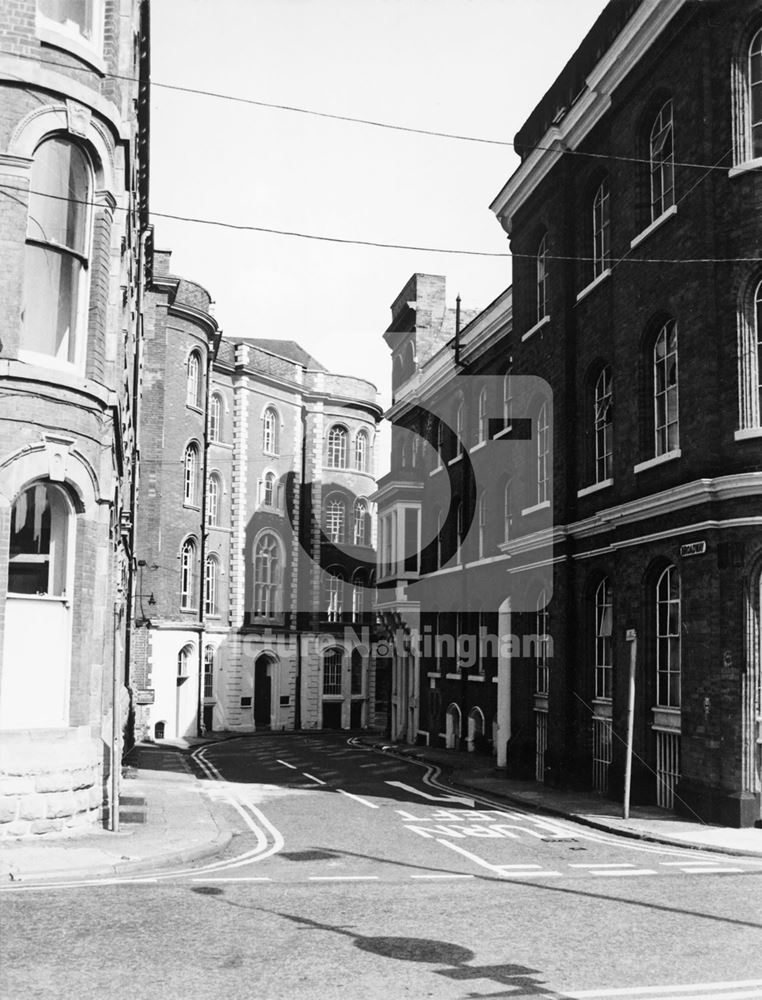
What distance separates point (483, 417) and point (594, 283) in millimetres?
10907

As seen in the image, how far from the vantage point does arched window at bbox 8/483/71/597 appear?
14.2 meters

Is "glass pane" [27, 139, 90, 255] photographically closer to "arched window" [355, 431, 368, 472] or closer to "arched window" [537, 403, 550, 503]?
"arched window" [537, 403, 550, 503]

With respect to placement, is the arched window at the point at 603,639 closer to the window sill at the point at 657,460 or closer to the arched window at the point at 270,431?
the window sill at the point at 657,460

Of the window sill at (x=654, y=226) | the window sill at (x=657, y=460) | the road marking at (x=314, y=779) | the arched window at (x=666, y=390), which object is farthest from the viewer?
the road marking at (x=314, y=779)

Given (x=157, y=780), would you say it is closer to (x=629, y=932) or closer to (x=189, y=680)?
(x=629, y=932)

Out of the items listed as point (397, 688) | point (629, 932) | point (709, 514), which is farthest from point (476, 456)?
point (629, 932)

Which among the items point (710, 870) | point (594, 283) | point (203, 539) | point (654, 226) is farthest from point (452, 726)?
point (710, 870)

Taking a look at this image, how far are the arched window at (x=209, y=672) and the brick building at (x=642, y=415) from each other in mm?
21706

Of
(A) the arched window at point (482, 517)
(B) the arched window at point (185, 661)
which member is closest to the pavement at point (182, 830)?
(A) the arched window at point (482, 517)

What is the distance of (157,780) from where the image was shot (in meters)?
24.2

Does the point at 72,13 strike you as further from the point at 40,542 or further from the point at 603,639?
the point at 603,639

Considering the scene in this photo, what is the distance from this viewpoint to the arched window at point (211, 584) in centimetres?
4900

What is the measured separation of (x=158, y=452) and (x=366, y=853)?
3009cm

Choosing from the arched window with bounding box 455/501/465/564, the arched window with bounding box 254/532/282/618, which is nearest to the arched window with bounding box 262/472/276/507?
the arched window with bounding box 254/532/282/618
